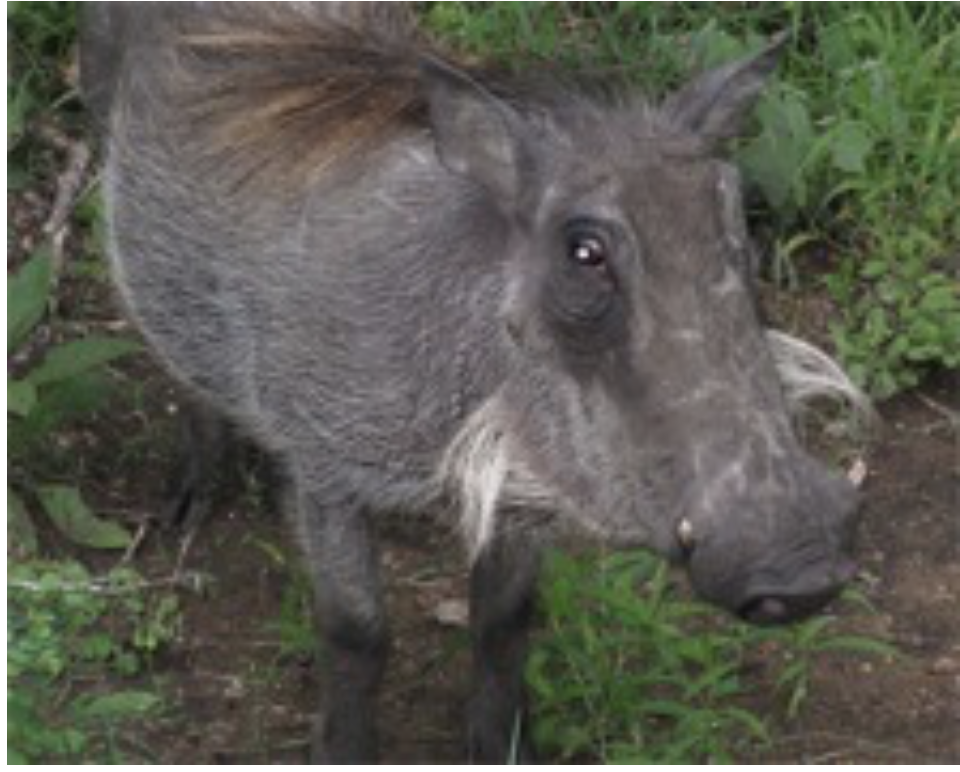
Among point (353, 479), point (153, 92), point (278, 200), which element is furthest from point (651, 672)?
point (153, 92)

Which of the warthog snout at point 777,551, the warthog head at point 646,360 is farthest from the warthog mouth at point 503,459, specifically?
the warthog snout at point 777,551

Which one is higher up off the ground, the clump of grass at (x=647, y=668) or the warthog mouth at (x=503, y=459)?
the warthog mouth at (x=503, y=459)

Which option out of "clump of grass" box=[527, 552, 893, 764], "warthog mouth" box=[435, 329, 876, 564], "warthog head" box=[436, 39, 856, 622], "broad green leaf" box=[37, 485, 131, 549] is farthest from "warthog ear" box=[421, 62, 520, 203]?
"broad green leaf" box=[37, 485, 131, 549]

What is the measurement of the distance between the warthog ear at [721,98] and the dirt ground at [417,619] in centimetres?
108

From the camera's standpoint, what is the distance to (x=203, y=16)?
459 cm

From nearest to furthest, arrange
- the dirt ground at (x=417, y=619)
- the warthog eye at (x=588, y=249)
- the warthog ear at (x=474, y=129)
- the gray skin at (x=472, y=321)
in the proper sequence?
the gray skin at (x=472, y=321) → the warthog eye at (x=588, y=249) → the warthog ear at (x=474, y=129) → the dirt ground at (x=417, y=619)

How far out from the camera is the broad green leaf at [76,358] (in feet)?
15.8

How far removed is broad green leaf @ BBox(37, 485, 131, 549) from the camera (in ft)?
15.8

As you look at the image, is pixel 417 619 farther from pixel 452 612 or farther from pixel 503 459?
pixel 503 459

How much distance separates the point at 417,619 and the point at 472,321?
947 millimetres

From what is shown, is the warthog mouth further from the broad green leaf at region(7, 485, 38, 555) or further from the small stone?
the broad green leaf at region(7, 485, 38, 555)

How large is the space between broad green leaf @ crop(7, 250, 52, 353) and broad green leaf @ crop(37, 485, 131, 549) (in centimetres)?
27

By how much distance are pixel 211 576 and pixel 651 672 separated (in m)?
0.85

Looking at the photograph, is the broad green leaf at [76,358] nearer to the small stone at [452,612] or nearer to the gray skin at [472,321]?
the gray skin at [472,321]
